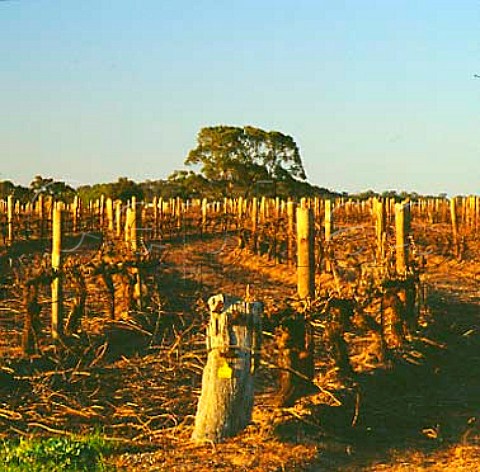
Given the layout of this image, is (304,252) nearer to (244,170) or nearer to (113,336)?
(113,336)

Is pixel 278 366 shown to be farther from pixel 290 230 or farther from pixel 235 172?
pixel 235 172

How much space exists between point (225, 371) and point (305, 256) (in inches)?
115

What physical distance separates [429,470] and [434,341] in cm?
469

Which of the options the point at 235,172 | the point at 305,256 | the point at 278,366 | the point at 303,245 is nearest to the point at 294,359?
the point at 278,366

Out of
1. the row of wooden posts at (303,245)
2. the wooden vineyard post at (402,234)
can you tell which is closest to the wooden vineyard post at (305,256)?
the row of wooden posts at (303,245)

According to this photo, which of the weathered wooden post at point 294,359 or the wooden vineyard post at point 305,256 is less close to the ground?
the wooden vineyard post at point 305,256

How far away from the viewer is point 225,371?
7746mm

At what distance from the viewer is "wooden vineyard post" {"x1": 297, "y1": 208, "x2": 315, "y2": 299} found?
34.0 feet

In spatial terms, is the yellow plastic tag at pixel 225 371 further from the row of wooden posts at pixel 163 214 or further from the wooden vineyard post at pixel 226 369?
the row of wooden posts at pixel 163 214

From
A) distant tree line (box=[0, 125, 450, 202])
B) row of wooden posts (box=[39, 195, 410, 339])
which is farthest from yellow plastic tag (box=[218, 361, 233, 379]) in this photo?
distant tree line (box=[0, 125, 450, 202])

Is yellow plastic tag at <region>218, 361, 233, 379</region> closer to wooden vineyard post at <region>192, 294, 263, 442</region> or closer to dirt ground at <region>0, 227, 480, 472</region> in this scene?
wooden vineyard post at <region>192, 294, 263, 442</region>

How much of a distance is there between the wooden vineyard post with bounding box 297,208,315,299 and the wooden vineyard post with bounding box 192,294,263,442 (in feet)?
8.22

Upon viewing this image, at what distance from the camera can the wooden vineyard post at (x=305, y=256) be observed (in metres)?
10.4

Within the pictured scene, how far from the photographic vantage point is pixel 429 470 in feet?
24.4
